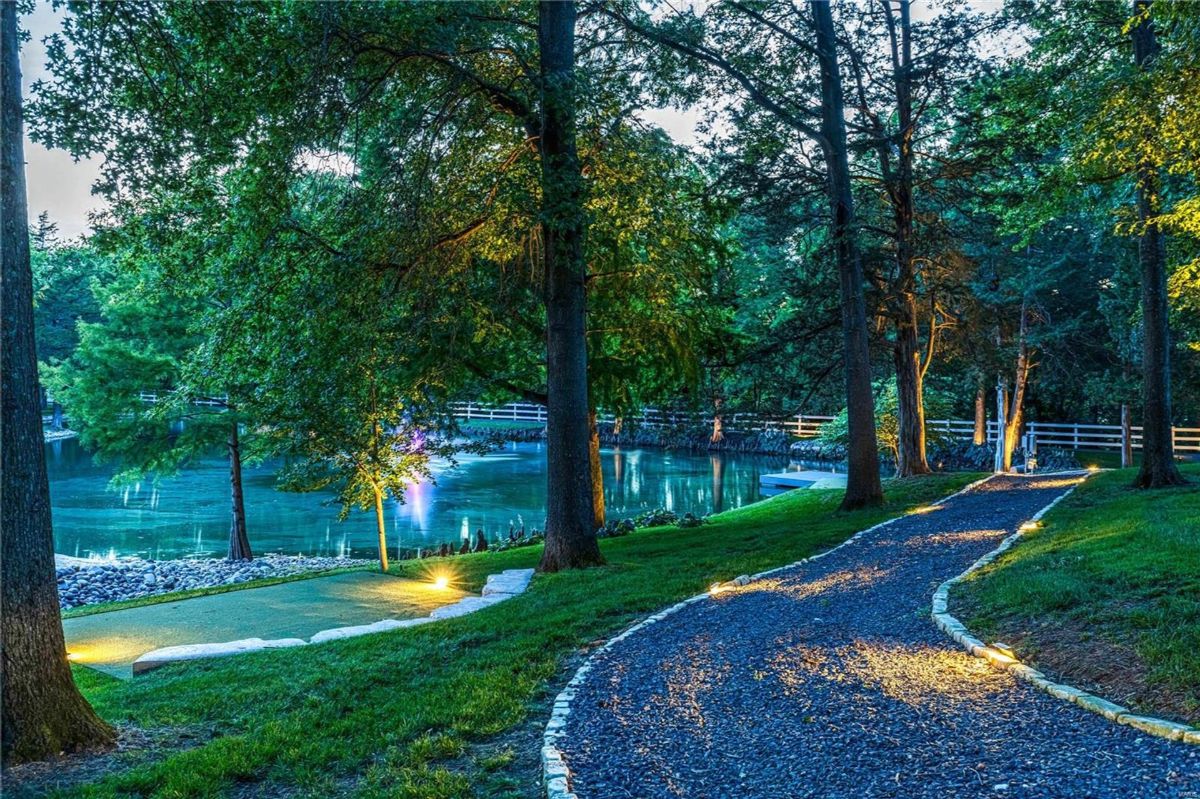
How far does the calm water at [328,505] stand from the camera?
19469 millimetres

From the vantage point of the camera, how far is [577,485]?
9953 mm

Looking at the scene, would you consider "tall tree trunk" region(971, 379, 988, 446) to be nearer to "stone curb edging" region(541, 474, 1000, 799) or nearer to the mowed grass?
"stone curb edging" region(541, 474, 1000, 799)

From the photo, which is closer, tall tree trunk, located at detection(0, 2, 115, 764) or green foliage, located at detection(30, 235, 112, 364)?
tall tree trunk, located at detection(0, 2, 115, 764)

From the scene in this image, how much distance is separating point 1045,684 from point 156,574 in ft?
47.4

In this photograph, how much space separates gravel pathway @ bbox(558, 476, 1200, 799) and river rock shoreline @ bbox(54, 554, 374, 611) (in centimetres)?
927

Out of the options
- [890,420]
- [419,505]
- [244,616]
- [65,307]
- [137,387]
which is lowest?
[419,505]

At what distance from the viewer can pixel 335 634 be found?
291 inches

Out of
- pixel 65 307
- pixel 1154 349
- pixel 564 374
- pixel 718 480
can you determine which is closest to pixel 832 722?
pixel 564 374

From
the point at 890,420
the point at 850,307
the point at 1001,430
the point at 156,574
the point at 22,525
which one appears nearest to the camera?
the point at 22,525

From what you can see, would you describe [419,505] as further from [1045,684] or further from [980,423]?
[1045,684]

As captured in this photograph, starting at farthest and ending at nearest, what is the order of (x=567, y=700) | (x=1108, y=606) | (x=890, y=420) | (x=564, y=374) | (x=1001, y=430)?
(x=890, y=420) → (x=1001, y=430) → (x=564, y=374) → (x=1108, y=606) → (x=567, y=700)

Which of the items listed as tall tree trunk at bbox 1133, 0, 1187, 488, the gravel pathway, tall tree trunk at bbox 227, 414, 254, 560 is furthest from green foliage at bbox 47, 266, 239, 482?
tall tree trunk at bbox 1133, 0, 1187, 488

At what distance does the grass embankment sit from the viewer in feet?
14.0

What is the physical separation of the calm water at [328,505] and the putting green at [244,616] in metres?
4.79
